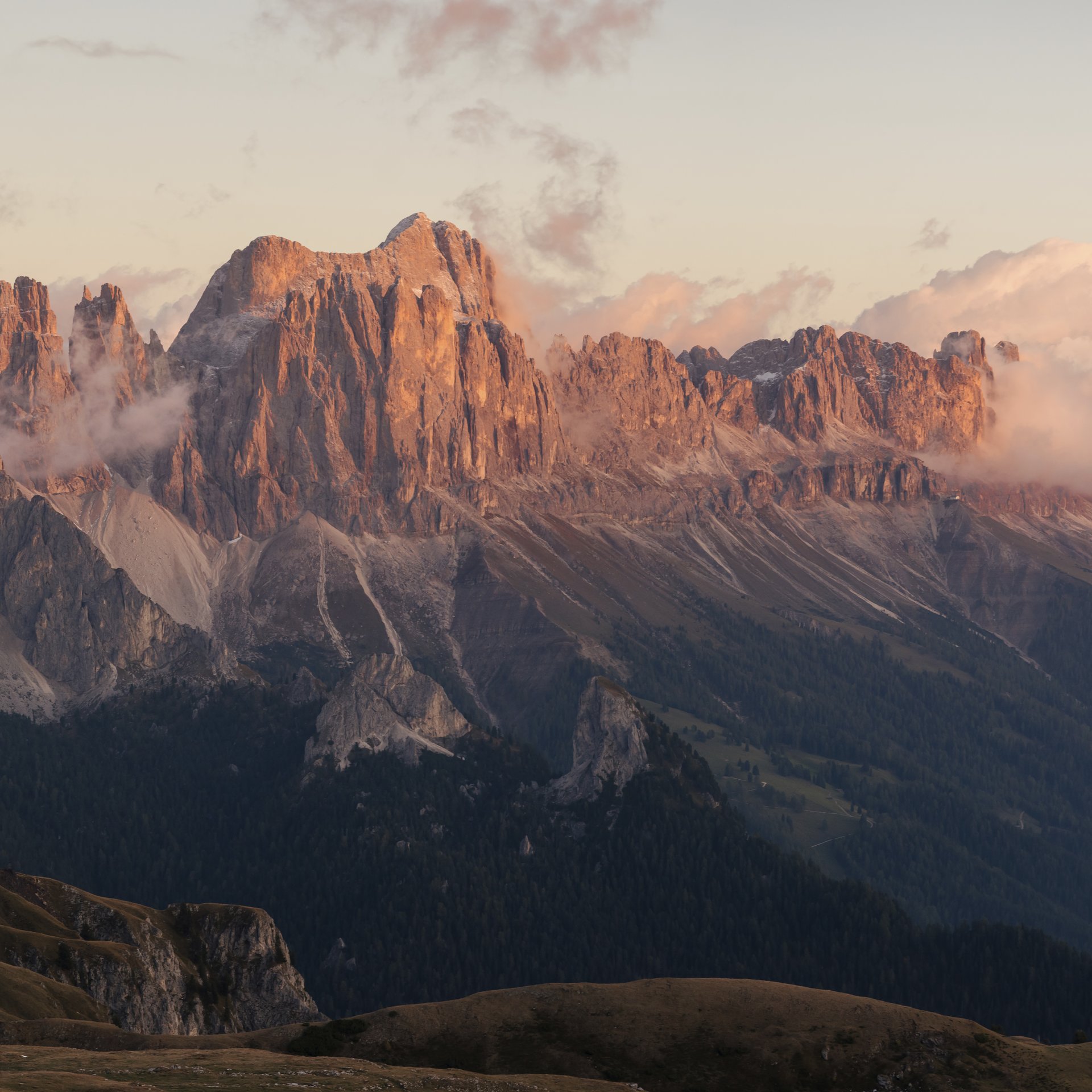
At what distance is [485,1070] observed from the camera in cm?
14462

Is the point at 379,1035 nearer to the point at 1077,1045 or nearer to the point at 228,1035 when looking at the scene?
the point at 228,1035

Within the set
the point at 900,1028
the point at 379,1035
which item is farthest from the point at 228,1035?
the point at 900,1028

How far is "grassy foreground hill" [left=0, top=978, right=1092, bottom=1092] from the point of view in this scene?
14350 cm

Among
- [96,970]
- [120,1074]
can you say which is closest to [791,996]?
[120,1074]

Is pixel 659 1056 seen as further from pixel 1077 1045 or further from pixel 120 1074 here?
pixel 120 1074

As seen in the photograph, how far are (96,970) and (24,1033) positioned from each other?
42.1 m

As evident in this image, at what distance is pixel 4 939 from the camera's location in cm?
18312

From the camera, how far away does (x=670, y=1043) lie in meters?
151

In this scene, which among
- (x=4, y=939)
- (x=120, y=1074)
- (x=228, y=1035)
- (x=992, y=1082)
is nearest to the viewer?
(x=120, y=1074)

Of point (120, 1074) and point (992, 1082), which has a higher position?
point (120, 1074)

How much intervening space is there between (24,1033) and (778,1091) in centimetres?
6482

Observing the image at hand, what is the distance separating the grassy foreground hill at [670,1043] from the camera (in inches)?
5650

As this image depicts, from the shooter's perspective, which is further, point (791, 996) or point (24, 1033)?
point (791, 996)

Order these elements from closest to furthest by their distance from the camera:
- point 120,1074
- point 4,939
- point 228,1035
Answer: point 120,1074, point 228,1035, point 4,939
